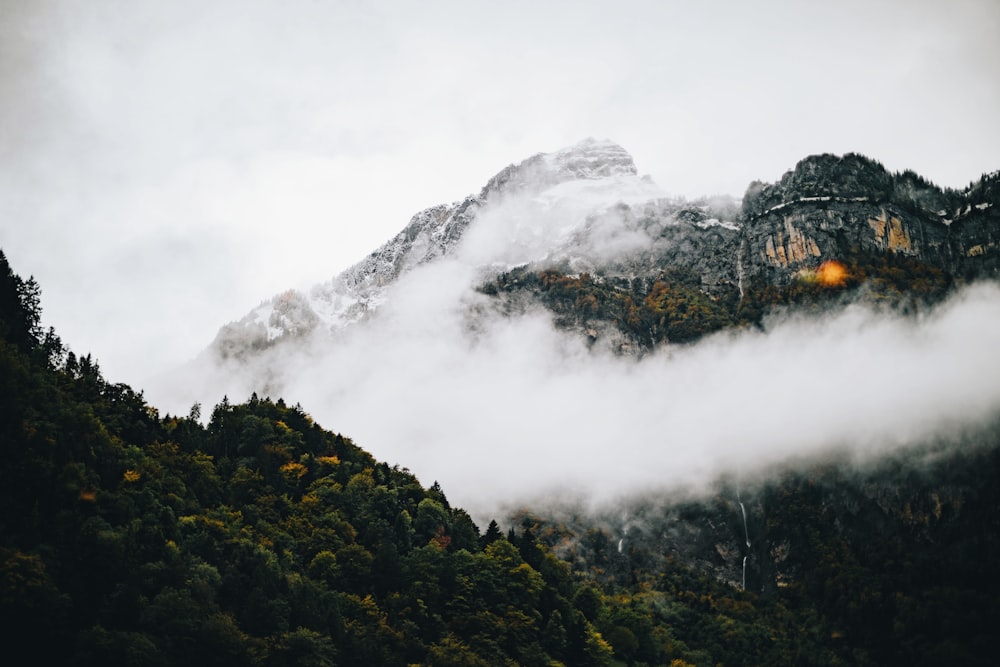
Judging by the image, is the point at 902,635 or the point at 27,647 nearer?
the point at 27,647

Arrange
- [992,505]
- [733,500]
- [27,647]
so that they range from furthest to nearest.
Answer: [733,500], [992,505], [27,647]

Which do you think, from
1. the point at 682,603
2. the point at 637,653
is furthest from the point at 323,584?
the point at 682,603

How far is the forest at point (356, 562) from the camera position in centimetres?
7312

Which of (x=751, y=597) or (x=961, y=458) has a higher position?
(x=961, y=458)

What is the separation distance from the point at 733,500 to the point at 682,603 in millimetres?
36490

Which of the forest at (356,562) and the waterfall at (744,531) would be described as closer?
the forest at (356,562)

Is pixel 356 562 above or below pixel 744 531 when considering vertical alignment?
above

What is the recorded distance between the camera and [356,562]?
102 m

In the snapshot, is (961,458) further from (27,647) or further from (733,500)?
(27,647)

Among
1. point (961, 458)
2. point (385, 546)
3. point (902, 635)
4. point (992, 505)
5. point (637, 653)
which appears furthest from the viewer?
point (961, 458)

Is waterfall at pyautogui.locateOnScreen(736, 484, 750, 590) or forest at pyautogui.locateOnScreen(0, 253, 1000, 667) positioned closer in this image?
forest at pyautogui.locateOnScreen(0, 253, 1000, 667)

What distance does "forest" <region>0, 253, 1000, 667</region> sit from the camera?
2879 inches

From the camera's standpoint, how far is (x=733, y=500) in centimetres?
18675

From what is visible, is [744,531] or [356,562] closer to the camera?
[356,562]
